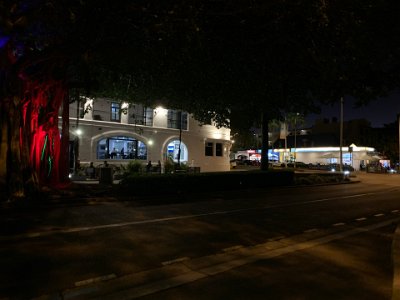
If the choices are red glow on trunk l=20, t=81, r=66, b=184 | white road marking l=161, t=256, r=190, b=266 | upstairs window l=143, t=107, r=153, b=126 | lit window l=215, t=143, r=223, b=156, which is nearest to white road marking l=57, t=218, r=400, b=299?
white road marking l=161, t=256, r=190, b=266

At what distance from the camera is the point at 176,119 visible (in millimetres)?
32312

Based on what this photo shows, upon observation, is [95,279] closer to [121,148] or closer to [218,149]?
[121,148]

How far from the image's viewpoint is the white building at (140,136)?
26.1 m

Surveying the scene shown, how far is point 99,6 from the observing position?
9734 mm

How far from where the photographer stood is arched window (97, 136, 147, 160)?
1075 inches

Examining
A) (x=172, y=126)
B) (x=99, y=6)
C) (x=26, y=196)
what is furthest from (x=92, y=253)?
(x=172, y=126)

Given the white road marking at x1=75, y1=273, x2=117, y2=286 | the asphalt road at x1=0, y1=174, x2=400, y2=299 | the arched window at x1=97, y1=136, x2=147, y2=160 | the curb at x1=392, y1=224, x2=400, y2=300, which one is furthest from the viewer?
the arched window at x1=97, y1=136, x2=147, y2=160

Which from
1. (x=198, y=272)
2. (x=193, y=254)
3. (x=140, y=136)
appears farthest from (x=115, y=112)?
(x=198, y=272)

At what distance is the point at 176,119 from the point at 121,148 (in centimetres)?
599

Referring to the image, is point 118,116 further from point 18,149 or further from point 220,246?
point 220,246

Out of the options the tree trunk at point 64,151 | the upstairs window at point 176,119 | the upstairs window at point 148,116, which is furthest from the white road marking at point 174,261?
the upstairs window at point 176,119

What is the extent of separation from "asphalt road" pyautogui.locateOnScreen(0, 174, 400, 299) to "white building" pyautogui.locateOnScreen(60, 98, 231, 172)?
1367 centimetres

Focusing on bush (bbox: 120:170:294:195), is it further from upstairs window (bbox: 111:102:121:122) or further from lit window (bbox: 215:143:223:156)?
lit window (bbox: 215:143:223:156)

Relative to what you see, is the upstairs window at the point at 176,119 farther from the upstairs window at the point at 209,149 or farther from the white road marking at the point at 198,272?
the white road marking at the point at 198,272
